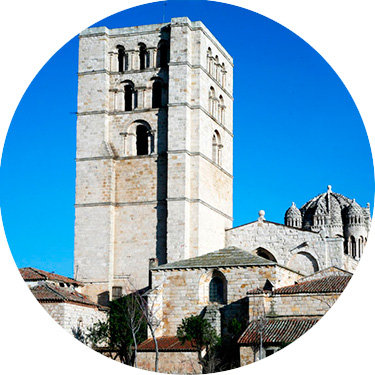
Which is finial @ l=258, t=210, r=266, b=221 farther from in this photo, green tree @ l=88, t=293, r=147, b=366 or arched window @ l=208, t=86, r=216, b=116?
green tree @ l=88, t=293, r=147, b=366

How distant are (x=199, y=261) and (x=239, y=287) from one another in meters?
2.30

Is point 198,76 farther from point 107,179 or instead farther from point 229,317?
point 229,317

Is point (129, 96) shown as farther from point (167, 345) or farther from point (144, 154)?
point (167, 345)

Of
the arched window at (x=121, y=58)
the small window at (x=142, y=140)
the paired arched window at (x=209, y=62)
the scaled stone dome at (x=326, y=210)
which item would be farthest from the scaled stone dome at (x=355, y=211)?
the arched window at (x=121, y=58)

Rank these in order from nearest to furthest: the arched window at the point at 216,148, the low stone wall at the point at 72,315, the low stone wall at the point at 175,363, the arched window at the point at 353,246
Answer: the low stone wall at the point at 175,363 → the low stone wall at the point at 72,315 → the arched window at the point at 216,148 → the arched window at the point at 353,246

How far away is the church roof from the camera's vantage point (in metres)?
Result: 35.6

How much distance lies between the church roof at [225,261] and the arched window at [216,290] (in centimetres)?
64

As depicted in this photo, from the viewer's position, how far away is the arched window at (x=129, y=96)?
149 ft

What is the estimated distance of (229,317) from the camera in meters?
35.0

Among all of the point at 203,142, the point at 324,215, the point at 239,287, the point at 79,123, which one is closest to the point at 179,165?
the point at 203,142

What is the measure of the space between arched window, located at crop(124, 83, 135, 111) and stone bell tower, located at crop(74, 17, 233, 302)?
0.05 metres

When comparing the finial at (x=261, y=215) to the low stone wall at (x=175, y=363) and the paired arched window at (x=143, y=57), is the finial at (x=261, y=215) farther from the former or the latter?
the low stone wall at (x=175, y=363)

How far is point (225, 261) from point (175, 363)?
594 cm

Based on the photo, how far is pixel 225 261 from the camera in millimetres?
36219
